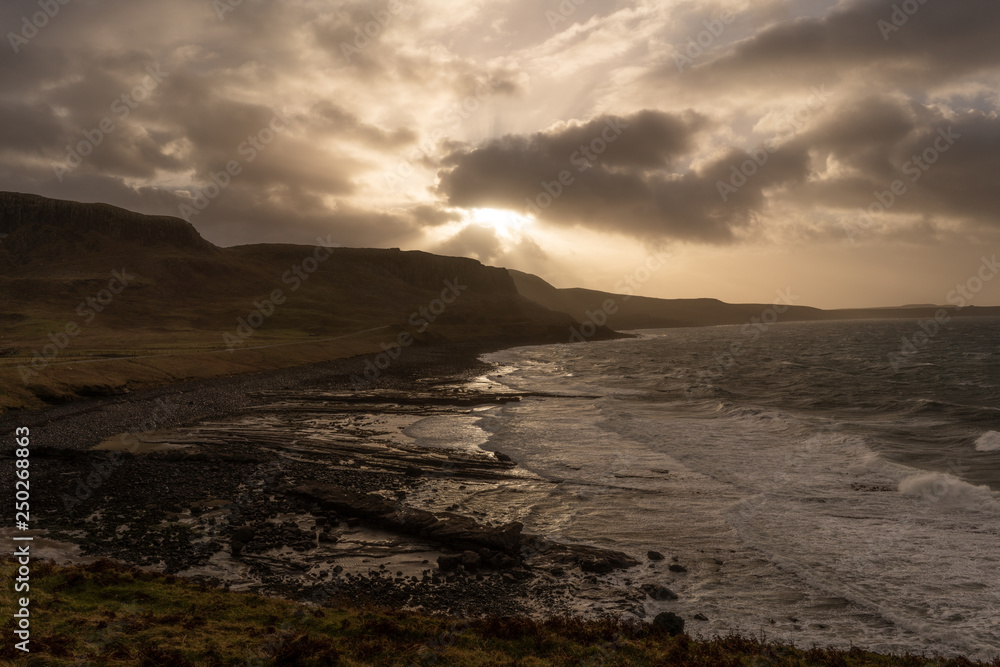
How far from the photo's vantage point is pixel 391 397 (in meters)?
50.0

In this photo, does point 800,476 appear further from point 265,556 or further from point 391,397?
point 391,397

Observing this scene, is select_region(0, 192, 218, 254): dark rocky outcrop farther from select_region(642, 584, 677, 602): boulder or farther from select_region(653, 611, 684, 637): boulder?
select_region(653, 611, 684, 637): boulder

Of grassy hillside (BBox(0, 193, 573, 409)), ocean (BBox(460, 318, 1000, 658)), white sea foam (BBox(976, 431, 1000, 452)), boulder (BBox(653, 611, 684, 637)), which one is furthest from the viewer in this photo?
grassy hillside (BBox(0, 193, 573, 409))

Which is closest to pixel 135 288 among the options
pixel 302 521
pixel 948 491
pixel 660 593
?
pixel 302 521

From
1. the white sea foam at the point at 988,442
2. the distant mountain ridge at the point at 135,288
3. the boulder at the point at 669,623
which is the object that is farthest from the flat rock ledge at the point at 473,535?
the distant mountain ridge at the point at 135,288

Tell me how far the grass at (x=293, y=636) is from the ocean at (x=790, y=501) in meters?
1.63

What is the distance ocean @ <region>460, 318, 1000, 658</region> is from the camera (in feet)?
43.6

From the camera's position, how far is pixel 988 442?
30.1 meters

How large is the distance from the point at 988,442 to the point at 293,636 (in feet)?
122

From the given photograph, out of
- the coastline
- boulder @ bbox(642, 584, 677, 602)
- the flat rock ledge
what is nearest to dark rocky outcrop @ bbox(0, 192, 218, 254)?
the coastline

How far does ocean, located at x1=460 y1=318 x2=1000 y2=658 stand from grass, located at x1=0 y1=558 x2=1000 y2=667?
1632 millimetres

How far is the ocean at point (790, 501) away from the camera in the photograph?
13.3 meters

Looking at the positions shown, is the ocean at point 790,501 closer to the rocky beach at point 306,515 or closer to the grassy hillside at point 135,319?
the rocky beach at point 306,515

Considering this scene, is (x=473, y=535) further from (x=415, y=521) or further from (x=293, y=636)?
(x=293, y=636)
